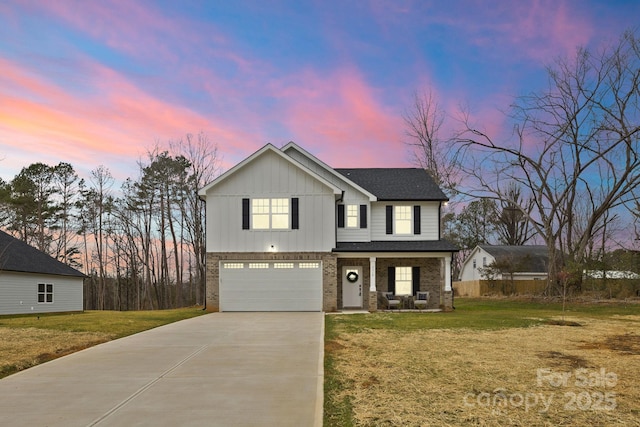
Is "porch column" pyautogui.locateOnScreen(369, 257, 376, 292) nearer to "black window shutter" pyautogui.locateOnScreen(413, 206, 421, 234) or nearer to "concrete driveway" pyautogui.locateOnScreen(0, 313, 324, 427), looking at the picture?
"black window shutter" pyautogui.locateOnScreen(413, 206, 421, 234)

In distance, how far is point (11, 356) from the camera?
10.5 metres

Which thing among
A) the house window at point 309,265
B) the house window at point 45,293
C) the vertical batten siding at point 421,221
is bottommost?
the house window at point 45,293

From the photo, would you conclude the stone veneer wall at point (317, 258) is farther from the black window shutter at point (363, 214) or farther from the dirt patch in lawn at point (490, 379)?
the dirt patch in lawn at point (490, 379)

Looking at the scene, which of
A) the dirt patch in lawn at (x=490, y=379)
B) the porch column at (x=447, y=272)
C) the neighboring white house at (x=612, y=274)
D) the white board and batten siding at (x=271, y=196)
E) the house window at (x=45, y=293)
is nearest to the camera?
the dirt patch in lawn at (x=490, y=379)

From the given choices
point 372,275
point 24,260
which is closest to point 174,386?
point 372,275

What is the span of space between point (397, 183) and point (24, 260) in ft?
70.4

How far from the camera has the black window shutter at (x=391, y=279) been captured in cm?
2519

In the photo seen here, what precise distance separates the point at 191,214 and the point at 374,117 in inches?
862

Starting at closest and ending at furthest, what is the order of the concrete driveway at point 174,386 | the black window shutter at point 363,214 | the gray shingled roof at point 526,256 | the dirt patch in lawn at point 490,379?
the concrete driveway at point 174,386 → the dirt patch in lawn at point 490,379 → the black window shutter at point 363,214 → the gray shingled roof at point 526,256

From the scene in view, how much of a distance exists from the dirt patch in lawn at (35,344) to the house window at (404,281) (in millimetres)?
14758

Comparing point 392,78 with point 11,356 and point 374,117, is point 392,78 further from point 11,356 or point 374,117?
point 11,356

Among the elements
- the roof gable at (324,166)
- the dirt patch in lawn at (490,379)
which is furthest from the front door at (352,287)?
the dirt patch in lawn at (490,379)

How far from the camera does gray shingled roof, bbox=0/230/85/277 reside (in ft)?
88.8

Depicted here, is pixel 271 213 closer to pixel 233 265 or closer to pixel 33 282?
pixel 233 265
